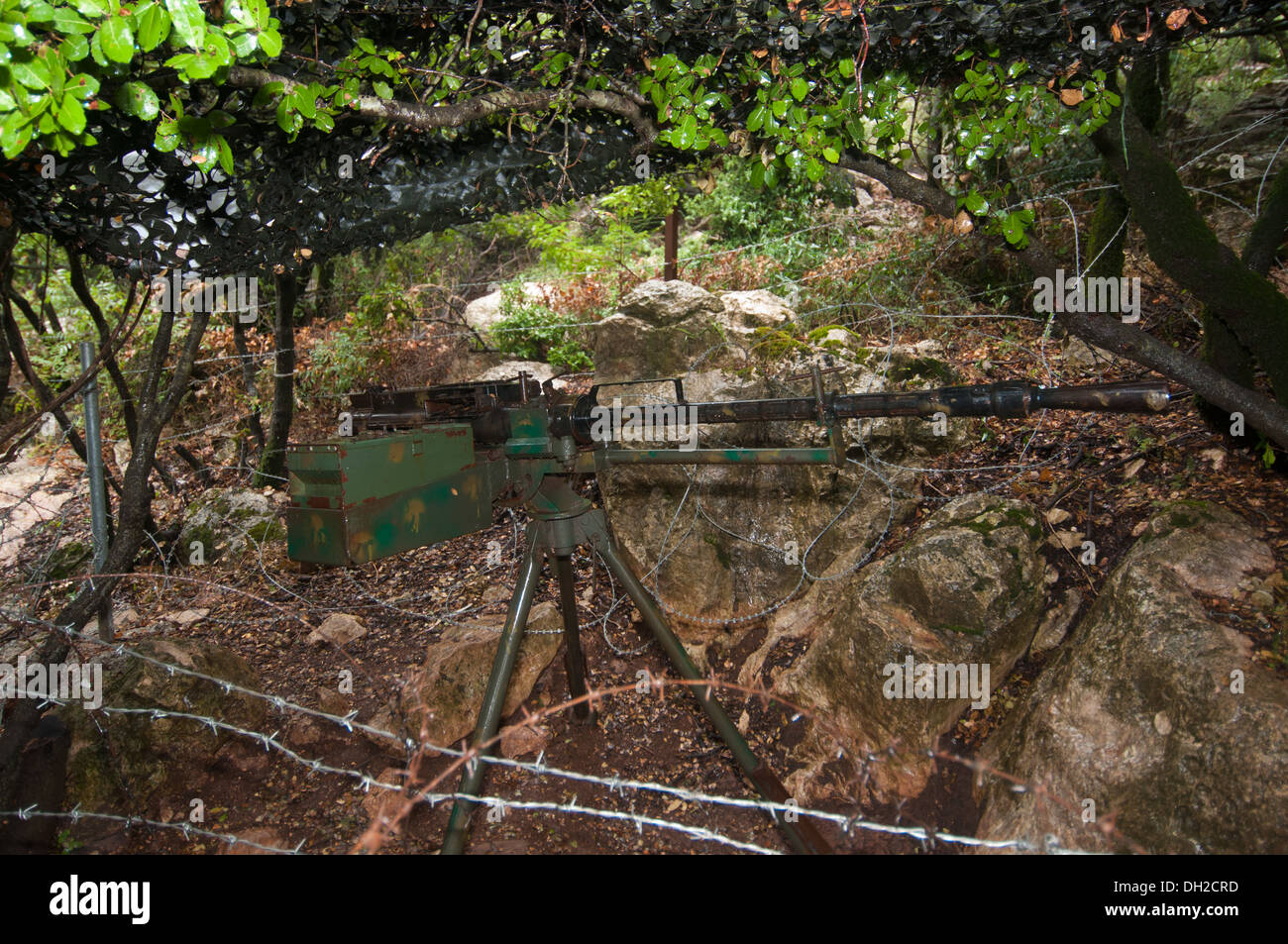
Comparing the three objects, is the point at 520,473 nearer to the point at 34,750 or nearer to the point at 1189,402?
the point at 34,750

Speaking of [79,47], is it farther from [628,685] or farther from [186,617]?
[186,617]

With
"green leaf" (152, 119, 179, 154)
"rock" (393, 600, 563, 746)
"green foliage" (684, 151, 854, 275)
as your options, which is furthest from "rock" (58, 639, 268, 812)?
"green foliage" (684, 151, 854, 275)

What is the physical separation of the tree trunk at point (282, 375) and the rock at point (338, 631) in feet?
5.82

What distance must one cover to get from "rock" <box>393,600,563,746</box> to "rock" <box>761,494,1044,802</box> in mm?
1458

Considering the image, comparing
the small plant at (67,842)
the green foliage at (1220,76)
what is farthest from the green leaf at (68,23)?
the green foliage at (1220,76)

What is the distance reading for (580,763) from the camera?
361 cm

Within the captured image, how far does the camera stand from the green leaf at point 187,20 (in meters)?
1.80

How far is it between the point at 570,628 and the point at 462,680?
3.07 feet

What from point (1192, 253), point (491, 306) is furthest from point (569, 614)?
point (491, 306)

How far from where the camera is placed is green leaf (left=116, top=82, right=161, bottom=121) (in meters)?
2.02

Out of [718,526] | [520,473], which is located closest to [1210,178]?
[718,526]

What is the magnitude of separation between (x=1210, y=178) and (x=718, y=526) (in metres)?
4.64

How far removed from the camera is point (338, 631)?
14.9 ft

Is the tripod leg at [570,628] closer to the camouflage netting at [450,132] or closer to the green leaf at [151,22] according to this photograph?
the camouflage netting at [450,132]
